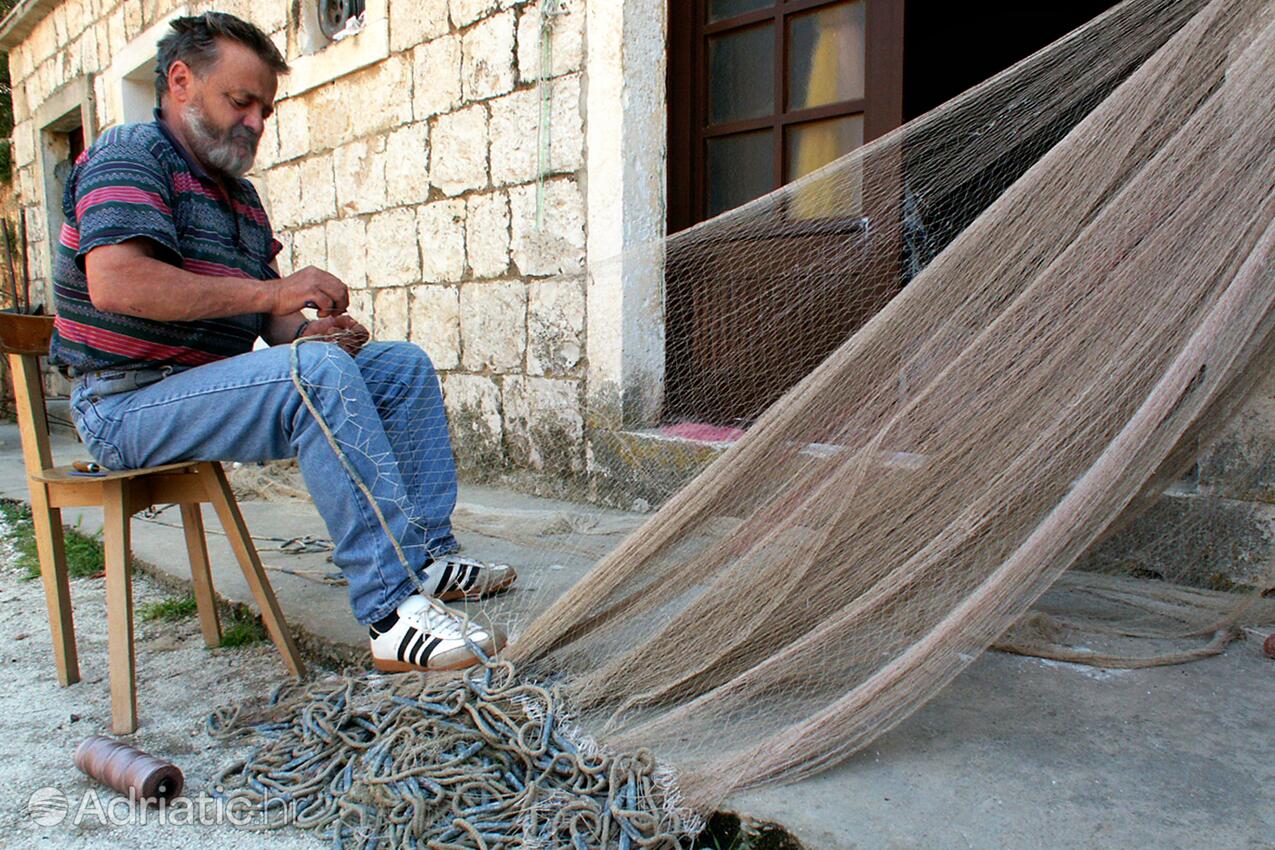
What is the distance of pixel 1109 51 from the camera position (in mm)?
1711

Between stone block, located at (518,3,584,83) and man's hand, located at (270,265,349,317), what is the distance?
6.69 feet

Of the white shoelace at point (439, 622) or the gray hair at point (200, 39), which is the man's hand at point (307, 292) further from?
the white shoelace at point (439, 622)

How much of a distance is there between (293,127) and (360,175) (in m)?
0.88

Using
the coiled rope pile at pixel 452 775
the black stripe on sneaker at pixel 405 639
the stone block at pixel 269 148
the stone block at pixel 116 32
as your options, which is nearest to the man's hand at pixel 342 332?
the black stripe on sneaker at pixel 405 639

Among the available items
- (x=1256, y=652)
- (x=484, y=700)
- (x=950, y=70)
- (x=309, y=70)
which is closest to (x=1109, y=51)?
(x=1256, y=652)

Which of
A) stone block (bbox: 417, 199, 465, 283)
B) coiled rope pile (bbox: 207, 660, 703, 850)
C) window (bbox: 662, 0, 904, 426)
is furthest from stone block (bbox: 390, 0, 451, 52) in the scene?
coiled rope pile (bbox: 207, 660, 703, 850)

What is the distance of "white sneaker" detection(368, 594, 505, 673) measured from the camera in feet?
5.93

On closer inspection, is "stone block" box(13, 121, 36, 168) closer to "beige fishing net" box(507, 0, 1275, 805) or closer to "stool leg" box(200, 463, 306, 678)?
"stool leg" box(200, 463, 306, 678)

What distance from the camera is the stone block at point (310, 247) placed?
5.31 m

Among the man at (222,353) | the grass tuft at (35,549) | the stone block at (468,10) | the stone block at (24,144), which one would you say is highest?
the stone block at (24,144)

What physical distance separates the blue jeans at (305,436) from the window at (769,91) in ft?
6.58

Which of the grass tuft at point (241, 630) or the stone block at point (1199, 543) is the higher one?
the stone block at point (1199, 543)

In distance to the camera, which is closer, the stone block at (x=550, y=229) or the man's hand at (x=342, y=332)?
the man's hand at (x=342, y=332)

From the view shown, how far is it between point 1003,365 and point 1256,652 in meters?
0.96
